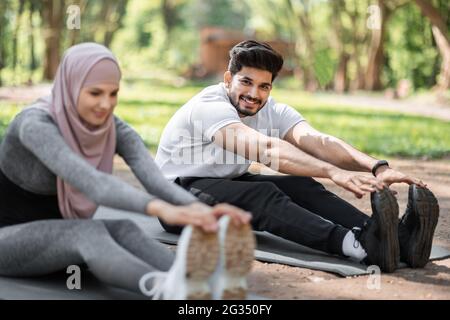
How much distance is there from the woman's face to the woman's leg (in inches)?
18.2

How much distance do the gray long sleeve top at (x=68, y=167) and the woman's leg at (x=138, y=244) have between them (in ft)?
0.63

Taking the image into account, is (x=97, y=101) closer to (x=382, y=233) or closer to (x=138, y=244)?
(x=138, y=244)

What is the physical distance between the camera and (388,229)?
4.16 meters

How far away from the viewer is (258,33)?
60250 mm

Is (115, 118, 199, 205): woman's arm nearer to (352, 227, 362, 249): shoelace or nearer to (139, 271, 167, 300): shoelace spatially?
(139, 271, 167, 300): shoelace

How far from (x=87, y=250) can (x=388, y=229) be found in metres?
1.58

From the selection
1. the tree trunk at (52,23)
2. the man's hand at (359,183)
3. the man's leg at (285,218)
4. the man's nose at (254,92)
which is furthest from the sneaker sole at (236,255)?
the tree trunk at (52,23)

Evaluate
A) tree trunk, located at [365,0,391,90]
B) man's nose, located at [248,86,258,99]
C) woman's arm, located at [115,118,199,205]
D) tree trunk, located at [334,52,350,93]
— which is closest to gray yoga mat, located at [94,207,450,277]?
man's nose, located at [248,86,258,99]

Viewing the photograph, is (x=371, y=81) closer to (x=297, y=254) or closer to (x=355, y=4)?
(x=355, y=4)

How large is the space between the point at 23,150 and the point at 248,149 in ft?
4.73

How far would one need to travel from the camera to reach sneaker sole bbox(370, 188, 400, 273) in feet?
13.5

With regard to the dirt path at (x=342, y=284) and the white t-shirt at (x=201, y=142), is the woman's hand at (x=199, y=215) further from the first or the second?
the white t-shirt at (x=201, y=142)

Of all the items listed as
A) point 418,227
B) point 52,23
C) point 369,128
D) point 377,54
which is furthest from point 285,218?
point 377,54
